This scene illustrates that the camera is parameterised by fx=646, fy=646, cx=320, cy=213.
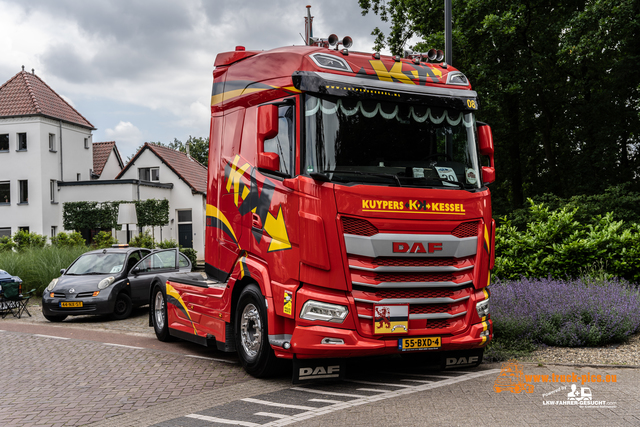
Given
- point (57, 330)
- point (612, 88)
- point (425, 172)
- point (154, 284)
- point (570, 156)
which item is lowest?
point (57, 330)

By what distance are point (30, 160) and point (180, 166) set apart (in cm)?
981

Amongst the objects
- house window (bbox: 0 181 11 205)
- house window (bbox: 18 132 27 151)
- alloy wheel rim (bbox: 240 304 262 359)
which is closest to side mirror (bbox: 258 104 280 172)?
alloy wheel rim (bbox: 240 304 262 359)

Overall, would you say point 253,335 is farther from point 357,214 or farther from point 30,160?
point 30,160

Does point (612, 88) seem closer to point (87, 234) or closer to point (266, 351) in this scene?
point (266, 351)

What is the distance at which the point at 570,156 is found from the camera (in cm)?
2528

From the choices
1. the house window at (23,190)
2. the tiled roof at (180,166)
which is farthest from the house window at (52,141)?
the tiled roof at (180,166)

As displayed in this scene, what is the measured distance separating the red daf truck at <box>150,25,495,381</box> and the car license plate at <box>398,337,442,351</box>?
0.01m

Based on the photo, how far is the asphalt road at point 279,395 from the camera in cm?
580

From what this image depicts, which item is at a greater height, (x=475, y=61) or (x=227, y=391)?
(x=475, y=61)

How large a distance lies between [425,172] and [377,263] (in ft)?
3.93

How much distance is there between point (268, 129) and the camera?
688cm

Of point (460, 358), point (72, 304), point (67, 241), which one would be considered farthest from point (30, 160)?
point (460, 358)

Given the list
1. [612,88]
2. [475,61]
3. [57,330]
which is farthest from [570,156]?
[57,330]

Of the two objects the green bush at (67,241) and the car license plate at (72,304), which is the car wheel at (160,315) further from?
the green bush at (67,241)
